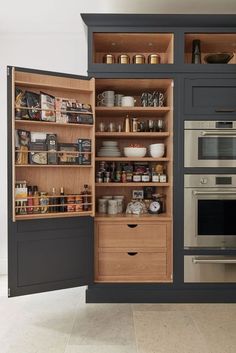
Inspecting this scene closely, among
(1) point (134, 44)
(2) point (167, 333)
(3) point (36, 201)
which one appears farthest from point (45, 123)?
(2) point (167, 333)

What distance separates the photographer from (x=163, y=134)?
3.09 m

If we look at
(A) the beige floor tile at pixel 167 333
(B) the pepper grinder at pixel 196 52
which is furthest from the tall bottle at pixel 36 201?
(B) the pepper grinder at pixel 196 52

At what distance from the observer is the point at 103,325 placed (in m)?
2.57

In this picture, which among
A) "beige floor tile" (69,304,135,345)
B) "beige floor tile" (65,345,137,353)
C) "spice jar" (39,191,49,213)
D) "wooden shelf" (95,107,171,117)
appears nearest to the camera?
"beige floor tile" (65,345,137,353)

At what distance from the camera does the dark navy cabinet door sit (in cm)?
298

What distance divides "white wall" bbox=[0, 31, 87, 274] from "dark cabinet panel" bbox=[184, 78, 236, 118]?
1386 millimetres

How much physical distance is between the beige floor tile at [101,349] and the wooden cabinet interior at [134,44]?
245cm

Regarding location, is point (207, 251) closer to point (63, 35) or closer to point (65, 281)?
point (65, 281)

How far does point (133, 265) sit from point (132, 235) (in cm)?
28

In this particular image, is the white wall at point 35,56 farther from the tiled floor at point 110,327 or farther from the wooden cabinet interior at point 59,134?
the tiled floor at point 110,327

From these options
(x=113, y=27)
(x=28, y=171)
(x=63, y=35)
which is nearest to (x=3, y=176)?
(x=28, y=171)

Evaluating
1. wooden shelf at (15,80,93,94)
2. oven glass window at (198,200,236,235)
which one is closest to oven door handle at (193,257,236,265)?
oven glass window at (198,200,236,235)

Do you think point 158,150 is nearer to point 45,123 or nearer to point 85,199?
point 85,199

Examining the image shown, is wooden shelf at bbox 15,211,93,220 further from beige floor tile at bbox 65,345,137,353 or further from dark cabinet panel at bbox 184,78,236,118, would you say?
dark cabinet panel at bbox 184,78,236,118
